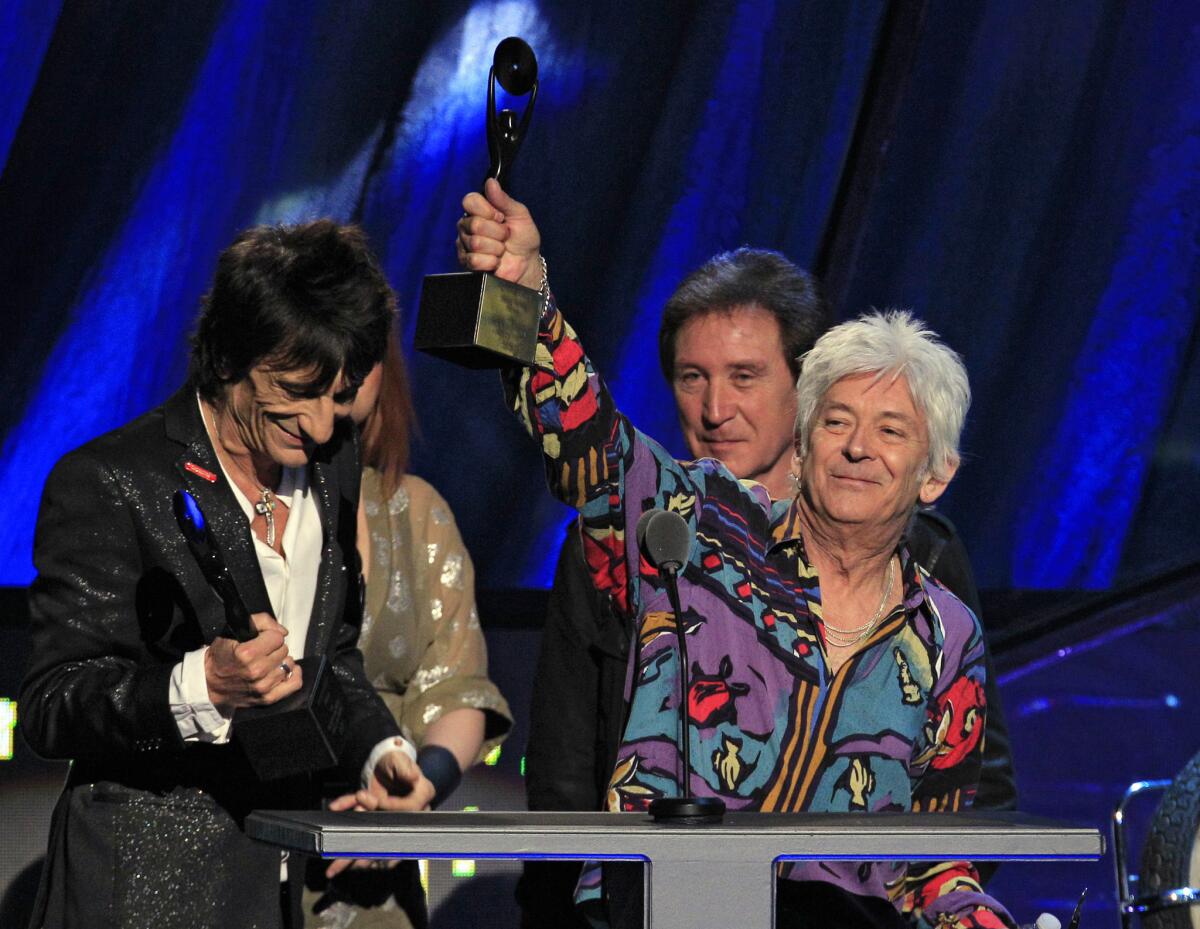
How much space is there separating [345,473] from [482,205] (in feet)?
2.53

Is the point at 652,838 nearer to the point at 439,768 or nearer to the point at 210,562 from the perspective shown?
the point at 210,562

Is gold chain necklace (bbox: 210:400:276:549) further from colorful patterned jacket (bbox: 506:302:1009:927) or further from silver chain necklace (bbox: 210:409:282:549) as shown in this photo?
colorful patterned jacket (bbox: 506:302:1009:927)

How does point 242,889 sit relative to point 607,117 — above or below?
below

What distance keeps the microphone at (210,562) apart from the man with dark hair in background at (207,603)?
0.03 meters

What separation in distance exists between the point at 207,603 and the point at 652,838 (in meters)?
0.93

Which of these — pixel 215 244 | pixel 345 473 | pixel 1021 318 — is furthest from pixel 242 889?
pixel 1021 318

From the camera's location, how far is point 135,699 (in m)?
1.81

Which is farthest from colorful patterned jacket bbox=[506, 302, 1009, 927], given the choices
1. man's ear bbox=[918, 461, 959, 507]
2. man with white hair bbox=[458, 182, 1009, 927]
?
man's ear bbox=[918, 461, 959, 507]

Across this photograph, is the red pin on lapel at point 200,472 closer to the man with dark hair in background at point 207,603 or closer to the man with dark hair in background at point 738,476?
the man with dark hair in background at point 207,603

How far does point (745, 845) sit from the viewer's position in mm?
1209

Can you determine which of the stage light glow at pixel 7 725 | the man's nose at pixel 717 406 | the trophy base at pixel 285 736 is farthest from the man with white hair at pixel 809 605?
the stage light glow at pixel 7 725

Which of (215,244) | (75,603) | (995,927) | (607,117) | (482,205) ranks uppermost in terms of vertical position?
(607,117)

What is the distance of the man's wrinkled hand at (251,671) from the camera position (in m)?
1.77

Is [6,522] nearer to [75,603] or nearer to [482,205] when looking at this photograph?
[75,603]
